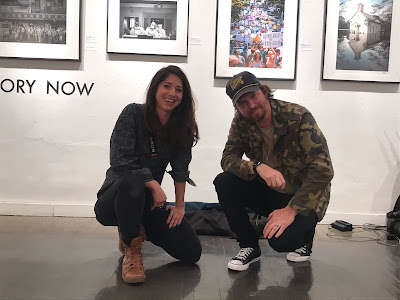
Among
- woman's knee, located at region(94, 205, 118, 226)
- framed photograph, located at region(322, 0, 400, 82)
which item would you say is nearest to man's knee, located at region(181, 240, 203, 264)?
woman's knee, located at region(94, 205, 118, 226)

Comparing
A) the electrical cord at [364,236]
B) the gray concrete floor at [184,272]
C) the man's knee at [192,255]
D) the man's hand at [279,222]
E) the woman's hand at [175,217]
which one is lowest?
the electrical cord at [364,236]

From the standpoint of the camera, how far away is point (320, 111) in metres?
3.16

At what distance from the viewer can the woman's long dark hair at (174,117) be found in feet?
6.34

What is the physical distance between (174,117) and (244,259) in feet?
2.52

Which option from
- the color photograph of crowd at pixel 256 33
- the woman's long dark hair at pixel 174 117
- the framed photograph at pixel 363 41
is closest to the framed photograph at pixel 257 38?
the color photograph of crowd at pixel 256 33

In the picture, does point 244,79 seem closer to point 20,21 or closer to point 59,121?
point 59,121

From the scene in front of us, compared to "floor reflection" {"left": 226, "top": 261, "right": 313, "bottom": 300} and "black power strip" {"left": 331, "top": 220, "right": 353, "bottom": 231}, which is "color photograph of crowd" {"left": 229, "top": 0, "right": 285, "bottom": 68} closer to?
"black power strip" {"left": 331, "top": 220, "right": 353, "bottom": 231}

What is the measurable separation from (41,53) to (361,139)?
97.3 inches

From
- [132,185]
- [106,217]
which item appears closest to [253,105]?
[132,185]

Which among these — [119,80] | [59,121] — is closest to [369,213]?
[119,80]

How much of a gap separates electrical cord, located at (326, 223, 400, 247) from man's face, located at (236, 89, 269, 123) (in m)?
1.32

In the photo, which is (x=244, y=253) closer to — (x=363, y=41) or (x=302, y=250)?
(x=302, y=250)

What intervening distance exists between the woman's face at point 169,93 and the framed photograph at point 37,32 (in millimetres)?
1439

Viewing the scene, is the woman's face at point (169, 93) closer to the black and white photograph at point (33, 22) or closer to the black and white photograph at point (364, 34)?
the black and white photograph at point (33, 22)
